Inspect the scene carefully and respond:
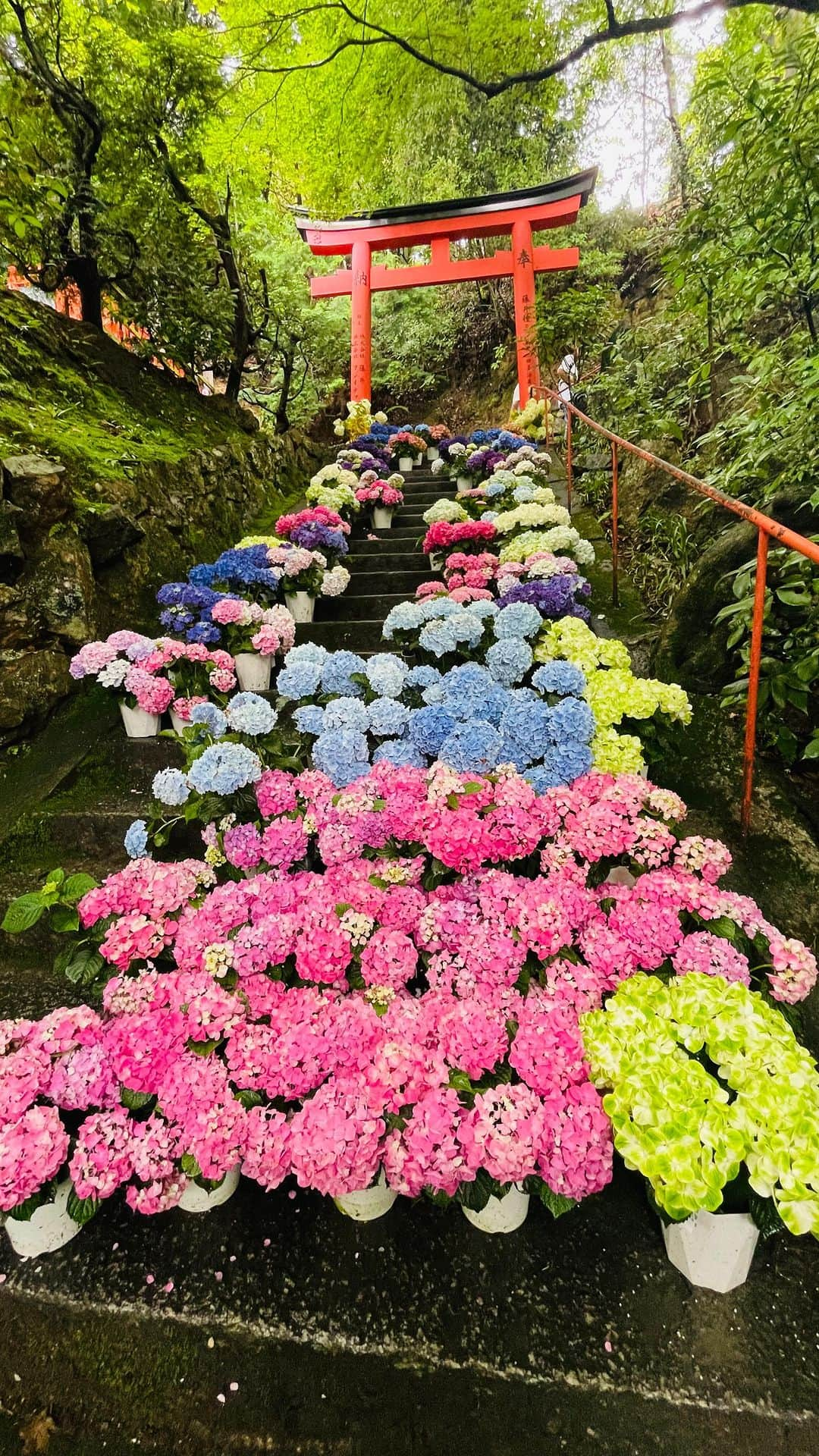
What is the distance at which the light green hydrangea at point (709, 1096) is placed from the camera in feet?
3.09

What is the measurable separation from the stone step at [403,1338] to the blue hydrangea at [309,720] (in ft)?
4.46

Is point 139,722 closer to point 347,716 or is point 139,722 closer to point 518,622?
point 347,716

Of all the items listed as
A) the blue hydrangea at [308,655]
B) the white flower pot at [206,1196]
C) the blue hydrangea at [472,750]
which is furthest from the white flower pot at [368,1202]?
the blue hydrangea at [308,655]

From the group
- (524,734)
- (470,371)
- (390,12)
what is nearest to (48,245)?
(390,12)

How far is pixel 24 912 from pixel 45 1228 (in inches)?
26.3

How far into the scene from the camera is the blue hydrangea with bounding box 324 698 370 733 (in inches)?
80.8

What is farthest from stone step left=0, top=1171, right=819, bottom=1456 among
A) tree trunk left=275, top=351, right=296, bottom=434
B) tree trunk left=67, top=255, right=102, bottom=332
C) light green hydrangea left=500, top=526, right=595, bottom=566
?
tree trunk left=275, top=351, right=296, bottom=434

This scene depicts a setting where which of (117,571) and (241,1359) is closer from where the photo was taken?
(241,1359)

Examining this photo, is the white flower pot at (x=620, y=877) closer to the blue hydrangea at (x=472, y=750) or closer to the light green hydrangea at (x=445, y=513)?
the blue hydrangea at (x=472, y=750)

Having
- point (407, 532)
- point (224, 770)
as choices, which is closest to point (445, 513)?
point (407, 532)

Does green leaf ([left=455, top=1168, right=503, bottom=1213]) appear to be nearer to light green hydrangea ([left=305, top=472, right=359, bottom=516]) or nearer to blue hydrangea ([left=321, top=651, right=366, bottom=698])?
blue hydrangea ([left=321, top=651, right=366, bottom=698])

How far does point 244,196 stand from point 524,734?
18.6ft

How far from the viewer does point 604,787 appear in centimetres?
174

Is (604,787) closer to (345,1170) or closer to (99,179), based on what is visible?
(345,1170)
